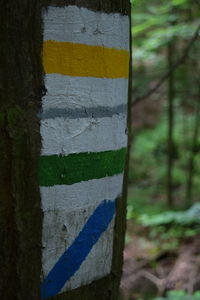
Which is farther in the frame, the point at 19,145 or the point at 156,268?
the point at 156,268

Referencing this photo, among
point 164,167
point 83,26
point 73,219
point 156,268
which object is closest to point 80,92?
point 83,26

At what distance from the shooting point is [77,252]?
969 mm

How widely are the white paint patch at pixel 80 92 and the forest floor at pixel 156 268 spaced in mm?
2466

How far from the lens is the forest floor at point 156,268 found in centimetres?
376

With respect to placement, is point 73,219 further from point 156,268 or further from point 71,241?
point 156,268

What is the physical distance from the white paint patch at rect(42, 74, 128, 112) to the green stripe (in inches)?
4.7

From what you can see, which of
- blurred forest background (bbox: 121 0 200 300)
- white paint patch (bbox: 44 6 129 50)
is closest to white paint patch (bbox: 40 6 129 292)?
white paint patch (bbox: 44 6 129 50)

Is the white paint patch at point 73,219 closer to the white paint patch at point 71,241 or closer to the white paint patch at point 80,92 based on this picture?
the white paint patch at point 71,241

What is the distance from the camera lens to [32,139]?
0.86m

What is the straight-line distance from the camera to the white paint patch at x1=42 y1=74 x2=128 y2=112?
2.82 ft

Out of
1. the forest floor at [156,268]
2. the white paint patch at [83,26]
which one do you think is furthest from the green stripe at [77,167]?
the forest floor at [156,268]

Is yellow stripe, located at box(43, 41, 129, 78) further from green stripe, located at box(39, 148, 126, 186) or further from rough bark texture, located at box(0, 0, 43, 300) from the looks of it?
green stripe, located at box(39, 148, 126, 186)

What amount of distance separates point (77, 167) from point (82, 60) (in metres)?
0.25

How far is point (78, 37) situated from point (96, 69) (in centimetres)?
9
